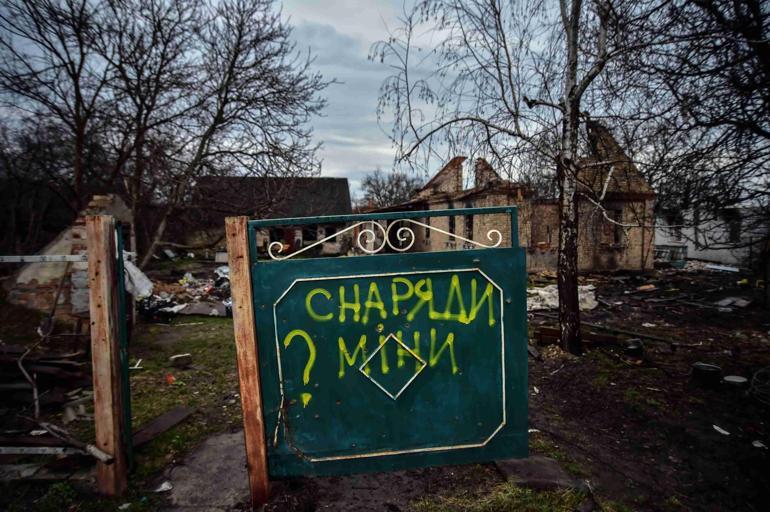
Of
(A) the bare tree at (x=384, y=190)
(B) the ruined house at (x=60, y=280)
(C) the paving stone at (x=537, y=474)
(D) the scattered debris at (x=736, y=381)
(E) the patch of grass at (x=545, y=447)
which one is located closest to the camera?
(C) the paving stone at (x=537, y=474)

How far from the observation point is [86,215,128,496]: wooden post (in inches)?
114

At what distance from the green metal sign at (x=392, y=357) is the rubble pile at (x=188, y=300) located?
5925mm

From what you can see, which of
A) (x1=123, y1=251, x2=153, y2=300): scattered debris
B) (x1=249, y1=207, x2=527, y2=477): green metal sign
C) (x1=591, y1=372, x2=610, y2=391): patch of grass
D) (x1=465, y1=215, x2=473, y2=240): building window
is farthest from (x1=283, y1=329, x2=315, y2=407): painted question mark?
(x1=465, y1=215, x2=473, y2=240): building window

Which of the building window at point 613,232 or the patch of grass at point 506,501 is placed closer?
the patch of grass at point 506,501

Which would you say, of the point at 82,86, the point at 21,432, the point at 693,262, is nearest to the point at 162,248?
the point at 82,86

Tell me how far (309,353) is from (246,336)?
1.30ft

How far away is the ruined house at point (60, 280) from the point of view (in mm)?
7121

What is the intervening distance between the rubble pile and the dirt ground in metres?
0.95

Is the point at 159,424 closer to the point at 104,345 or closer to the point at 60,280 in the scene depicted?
the point at 104,345

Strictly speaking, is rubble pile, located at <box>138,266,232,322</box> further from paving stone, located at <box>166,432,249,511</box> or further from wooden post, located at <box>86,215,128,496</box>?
wooden post, located at <box>86,215,128,496</box>

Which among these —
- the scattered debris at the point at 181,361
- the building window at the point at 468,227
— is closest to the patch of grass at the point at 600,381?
the scattered debris at the point at 181,361

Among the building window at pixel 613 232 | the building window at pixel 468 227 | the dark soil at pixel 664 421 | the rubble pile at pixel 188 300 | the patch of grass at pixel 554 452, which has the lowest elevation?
the dark soil at pixel 664 421

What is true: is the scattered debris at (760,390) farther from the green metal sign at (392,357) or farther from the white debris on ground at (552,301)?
the white debris on ground at (552,301)

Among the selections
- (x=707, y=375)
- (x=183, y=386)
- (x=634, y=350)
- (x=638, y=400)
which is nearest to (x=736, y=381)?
(x=707, y=375)
